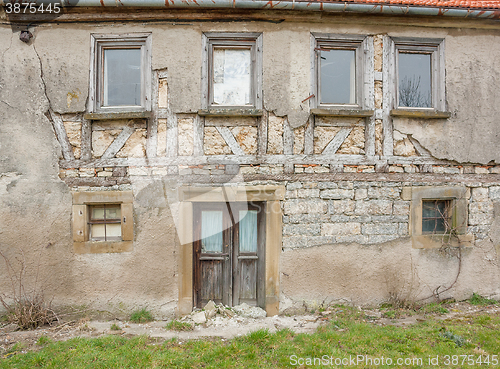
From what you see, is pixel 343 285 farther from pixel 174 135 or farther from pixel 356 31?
pixel 356 31

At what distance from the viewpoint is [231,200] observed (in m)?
4.46

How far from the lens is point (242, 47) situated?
4609 mm

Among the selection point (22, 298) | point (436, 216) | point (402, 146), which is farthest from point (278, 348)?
point (22, 298)

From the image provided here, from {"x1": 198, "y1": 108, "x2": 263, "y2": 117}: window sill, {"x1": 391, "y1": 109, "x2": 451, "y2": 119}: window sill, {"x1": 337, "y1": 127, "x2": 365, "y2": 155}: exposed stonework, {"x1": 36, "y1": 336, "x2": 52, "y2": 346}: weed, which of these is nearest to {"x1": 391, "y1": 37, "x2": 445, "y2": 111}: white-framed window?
{"x1": 391, "y1": 109, "x2": 451, "y2": 119}: window sill

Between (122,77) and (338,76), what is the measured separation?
340 centimetres

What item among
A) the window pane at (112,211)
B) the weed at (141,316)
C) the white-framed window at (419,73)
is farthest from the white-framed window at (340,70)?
the weed at (141,316)

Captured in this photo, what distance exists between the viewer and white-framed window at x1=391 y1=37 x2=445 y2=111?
4660mm

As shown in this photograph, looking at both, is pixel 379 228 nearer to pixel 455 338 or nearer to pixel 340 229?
pixel 340 229

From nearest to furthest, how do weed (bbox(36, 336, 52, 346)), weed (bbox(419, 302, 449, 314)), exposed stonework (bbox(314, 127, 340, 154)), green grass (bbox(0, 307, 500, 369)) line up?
green grass (bbox(0, 307, 500, 369)) → weed (bbox(36, 336, 52, 346)) → weed (bbox(419, 302, 449, 314)) → exposed stonework (bbox(314, 127, 340, 154))

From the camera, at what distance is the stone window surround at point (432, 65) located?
4.61m

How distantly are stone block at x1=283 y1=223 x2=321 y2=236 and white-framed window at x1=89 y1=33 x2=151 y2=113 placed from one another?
277 centimetres

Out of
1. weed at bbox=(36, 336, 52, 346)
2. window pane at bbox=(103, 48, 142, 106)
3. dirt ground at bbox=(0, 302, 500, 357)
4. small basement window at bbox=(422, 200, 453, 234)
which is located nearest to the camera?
weed at bbox=(36, 336, 52, 346)

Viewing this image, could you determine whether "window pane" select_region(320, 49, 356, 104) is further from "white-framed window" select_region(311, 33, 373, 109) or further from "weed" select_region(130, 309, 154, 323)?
"weed" select_region(130, 309, 154, 323)

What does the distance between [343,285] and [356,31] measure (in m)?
3.89
